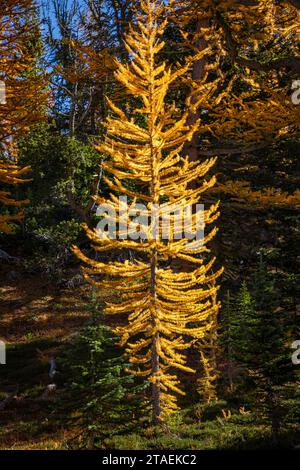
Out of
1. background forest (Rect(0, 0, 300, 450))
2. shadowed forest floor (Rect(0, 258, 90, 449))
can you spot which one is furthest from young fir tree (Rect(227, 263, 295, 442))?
shadowed forest floor (Rect(0, 258, 90, 449))

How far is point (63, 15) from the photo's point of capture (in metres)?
22.6

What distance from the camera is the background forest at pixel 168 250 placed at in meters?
6.78

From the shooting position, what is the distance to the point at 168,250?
23.4 ft

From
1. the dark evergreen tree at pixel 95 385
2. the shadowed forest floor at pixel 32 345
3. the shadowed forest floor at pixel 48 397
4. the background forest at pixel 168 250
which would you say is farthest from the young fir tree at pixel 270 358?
the shadowed forest floor at pixel 32 345

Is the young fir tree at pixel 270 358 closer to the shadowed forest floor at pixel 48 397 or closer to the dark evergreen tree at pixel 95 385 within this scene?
the shadowed forest floor at pixel 48 397

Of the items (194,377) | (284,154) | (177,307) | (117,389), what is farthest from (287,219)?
(117,389)

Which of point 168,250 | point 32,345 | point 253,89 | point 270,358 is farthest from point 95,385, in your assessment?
point 253,89

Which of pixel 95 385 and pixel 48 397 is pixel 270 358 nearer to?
pixel 95 385

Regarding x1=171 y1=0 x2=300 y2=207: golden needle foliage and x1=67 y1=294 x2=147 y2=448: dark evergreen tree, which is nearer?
x1=67 y1=294 x2=147 y2=448: dark evergreen tree

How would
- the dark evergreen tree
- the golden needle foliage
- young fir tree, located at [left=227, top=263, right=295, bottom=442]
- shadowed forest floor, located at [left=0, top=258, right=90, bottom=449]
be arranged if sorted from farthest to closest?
the golden needle foliage < shadowed forest floor, located at [left=0, top=258, right=90, bottom=449] < young fir tree, located at [left=227, top=263, right=295, bottom=442] < the dark evergreen tree

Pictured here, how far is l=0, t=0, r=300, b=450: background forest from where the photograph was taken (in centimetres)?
678

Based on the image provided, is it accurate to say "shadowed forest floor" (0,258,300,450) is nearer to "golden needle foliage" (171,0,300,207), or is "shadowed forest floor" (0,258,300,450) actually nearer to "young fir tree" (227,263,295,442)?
"young fir tree" (227,263,295,442)

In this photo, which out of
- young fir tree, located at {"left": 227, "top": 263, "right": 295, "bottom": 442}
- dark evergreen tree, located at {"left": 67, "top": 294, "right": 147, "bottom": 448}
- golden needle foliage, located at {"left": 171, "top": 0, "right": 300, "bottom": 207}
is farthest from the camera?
golden needle foliage, located at {"left": 171, "top": 0, "right": 300, "bottom": 207}

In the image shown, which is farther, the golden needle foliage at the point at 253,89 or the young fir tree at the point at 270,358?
the golden needle foliage at the point at 253,89
